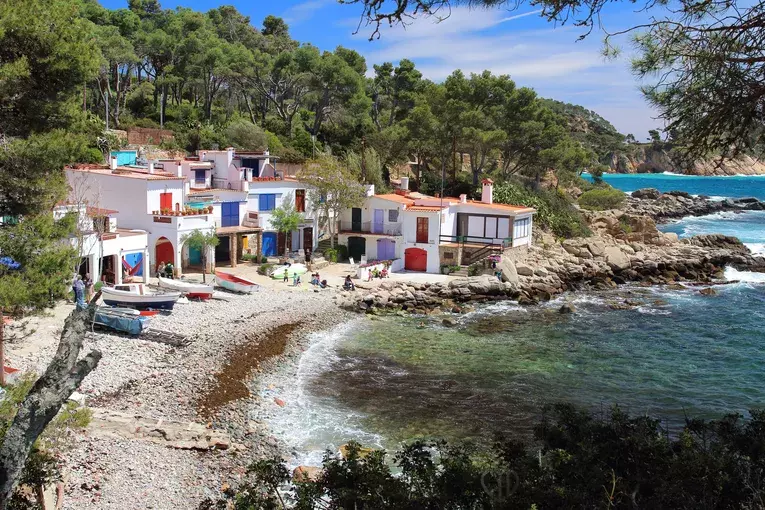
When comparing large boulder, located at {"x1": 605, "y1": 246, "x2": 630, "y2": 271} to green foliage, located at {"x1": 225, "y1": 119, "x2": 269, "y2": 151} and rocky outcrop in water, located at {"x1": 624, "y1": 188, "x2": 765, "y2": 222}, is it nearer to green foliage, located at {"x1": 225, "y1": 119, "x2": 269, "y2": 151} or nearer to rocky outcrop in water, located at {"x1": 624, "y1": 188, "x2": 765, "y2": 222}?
green foliage, located at {"x1": 225, "y1": 119, "x2": 269, "y2": 151}

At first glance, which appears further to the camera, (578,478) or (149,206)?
(149,206)

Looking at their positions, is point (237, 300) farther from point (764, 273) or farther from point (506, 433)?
point (764, 273)

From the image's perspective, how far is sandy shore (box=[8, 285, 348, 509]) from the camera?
14.1 metres

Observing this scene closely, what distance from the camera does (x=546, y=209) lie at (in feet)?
170

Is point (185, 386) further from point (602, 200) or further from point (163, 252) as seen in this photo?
point (602, 200)

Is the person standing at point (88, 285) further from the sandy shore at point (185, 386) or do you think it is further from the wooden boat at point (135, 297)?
the sandy shore at point (185, 386)

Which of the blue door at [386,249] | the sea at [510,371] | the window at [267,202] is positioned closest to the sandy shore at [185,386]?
the sea at [510,371]

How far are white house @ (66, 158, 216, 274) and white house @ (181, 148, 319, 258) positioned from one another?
2111mm

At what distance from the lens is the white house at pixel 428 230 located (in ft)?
125

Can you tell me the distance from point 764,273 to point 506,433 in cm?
3307

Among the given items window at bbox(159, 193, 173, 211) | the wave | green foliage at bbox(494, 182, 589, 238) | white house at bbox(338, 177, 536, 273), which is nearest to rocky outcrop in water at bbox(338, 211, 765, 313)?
the wave

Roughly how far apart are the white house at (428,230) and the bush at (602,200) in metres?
26.5

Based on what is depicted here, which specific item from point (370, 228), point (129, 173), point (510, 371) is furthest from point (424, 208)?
point (510, 371)

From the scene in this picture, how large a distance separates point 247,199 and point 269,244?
2682mm
